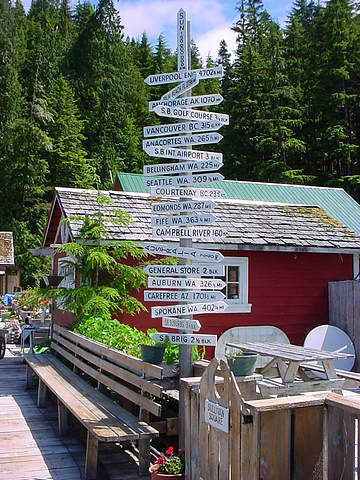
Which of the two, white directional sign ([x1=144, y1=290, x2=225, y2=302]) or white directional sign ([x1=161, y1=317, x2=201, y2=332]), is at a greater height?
white directional sign ([x1=144, y1=290, x2=225, y2=302])

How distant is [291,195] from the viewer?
20719mm

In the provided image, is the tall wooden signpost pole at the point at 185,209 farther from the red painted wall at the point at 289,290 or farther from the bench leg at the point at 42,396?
the red painted wall at the point at 289,290

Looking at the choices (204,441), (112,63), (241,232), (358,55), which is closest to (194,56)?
(112,63)

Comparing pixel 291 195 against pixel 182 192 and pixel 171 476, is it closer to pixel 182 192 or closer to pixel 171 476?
pixel 182 192

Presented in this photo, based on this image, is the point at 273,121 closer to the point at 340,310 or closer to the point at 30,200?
the point at 30,200

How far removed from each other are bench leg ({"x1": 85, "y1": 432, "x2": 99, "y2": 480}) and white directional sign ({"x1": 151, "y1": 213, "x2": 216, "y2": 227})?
213cm

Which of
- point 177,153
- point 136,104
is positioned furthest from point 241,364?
point 136,104

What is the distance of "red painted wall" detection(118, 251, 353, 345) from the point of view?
10859 mm

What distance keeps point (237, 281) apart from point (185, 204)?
231 inches

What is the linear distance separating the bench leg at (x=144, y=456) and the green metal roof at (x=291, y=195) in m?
14.1

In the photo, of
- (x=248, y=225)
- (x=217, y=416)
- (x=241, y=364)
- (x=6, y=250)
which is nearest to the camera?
(x=217, y=416)

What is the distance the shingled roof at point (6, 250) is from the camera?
26.5m

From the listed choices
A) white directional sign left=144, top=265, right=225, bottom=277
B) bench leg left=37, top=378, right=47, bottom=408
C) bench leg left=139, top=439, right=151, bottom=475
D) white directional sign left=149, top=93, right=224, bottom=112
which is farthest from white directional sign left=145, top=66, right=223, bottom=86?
bench leg left=37, top=378, right=47, bottom=408

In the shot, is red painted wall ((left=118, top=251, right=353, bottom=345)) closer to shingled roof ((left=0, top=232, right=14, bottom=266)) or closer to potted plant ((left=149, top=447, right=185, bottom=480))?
potted plant ((left=149, top=447, right=185, bottom=480))
